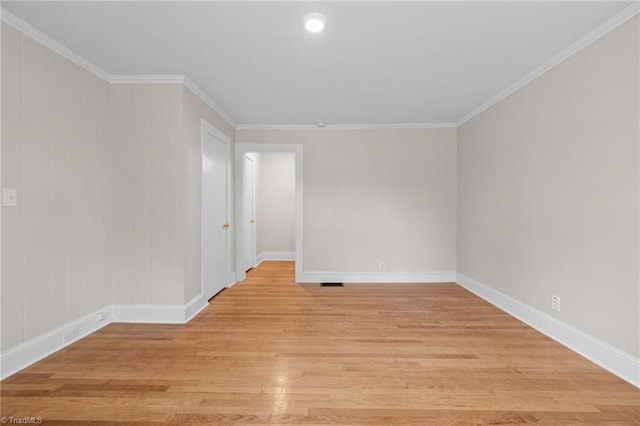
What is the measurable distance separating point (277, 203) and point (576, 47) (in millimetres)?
5758

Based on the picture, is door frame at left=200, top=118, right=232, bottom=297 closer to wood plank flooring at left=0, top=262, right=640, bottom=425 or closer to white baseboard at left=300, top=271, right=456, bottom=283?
wood plank flooring at left=0, top=262, right=640, bottom=425

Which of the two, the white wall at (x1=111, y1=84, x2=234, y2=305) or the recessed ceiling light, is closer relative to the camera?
the recessed ceiling light

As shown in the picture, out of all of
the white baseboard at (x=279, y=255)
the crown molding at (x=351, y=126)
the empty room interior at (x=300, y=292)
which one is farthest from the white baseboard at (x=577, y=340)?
the white baseboard at (x=279, y=255)

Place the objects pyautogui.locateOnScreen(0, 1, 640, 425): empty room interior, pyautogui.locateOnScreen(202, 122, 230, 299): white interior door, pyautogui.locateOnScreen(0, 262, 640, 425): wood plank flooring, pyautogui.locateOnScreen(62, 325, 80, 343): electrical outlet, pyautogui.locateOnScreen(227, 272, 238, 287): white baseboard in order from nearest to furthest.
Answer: pyautogui.locateOnScreen(0, 262, 640, 425): wood plank flooring, pyautogui.locateOnScreen(0, 1, 640, 425): empty room interior, pyautogui.locateOnScreen(62, 325, 80, 343): electrical outlet, pyautogui.locateOnScreen(202, 122, 230, 299): white interior door, pyautogui.locateOnScreen(227, 272, 238, 287): white baseboard

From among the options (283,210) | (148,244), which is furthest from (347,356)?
(283,210)

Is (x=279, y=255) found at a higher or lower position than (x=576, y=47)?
lower

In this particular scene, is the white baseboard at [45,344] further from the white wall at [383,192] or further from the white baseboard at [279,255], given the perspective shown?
the white baseboard at [279,255]

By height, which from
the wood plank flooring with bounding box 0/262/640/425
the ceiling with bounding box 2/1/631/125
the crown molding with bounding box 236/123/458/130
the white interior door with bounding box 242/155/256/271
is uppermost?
the ceiling with bounding box 2/1/631/125

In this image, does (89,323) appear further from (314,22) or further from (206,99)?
(314,22)

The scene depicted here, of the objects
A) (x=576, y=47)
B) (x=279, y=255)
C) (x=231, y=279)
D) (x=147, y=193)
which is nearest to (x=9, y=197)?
(x=147, y=193)

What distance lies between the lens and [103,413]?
173 cm

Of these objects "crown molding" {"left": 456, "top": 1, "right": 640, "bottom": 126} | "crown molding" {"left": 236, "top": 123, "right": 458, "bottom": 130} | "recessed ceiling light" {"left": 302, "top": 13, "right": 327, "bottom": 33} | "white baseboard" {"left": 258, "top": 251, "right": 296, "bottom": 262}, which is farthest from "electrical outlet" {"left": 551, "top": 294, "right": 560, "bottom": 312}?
"white baseboard" {"left": 258, "top": 251, "right": 296, "bottom": 262}

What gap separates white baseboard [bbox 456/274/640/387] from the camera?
2051 millimetres

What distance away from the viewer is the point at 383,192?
4766mm
